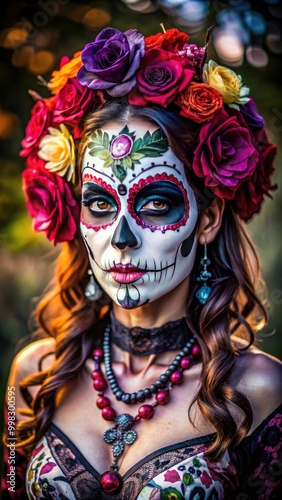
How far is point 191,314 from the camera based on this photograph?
7.89 feet

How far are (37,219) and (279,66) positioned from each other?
5.36ft

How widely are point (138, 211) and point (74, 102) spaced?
445 mm

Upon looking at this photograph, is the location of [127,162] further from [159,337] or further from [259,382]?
[259,382]

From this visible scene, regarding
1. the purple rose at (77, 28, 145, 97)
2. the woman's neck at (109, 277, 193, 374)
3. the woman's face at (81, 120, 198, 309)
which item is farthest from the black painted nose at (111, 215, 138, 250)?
the purple rose at (77, 28, 145, 97)

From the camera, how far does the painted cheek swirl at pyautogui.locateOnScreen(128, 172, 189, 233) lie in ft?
7.11

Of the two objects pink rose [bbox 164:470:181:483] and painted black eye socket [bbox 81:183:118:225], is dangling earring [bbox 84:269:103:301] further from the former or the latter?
pink rose [bbox 164:470:181:483]

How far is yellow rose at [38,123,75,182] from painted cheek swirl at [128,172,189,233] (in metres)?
0.32

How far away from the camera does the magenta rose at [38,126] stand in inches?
95.4

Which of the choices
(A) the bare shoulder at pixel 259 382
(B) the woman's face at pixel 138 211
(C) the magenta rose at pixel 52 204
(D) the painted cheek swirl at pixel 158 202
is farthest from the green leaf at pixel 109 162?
(A) the bare shoulder at pixel 259 382

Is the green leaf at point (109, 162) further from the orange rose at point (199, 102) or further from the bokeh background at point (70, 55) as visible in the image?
the bokeh background at point (70, 55)

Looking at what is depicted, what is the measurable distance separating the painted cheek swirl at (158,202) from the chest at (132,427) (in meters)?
0.55

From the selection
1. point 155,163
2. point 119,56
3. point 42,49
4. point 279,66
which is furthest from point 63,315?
point 279,66

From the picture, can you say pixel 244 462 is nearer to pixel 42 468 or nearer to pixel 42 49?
pixel 42 468

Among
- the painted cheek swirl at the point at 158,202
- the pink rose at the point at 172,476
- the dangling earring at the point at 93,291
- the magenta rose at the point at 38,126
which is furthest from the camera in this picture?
the dangling earring at the point at 93,291
